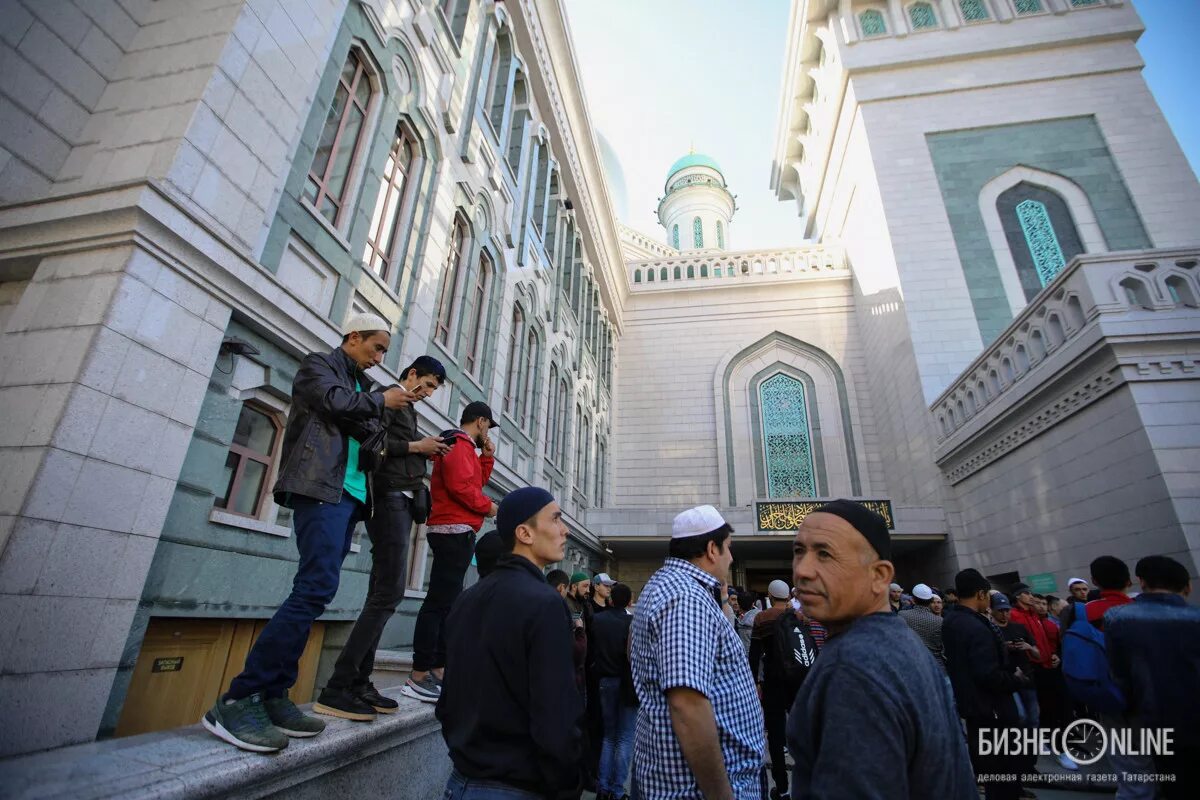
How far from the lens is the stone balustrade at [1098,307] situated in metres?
6.16

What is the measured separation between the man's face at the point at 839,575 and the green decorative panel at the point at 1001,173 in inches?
538

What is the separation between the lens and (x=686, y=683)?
163cm

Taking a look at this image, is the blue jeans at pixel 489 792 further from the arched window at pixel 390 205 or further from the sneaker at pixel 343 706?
the arched window at pixel 390 205

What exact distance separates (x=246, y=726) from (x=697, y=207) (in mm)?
28441

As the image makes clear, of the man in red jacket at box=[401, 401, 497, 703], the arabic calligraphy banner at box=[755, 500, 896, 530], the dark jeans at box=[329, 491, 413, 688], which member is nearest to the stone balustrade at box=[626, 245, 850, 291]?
the arabic calligraphy banner at box=[755, 500, 896, 530]

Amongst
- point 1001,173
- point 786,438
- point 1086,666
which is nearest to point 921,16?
point 1001,173

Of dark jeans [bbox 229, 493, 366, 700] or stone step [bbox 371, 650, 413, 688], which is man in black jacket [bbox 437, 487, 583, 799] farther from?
stone step [bbox 371, 650, 413, 688]

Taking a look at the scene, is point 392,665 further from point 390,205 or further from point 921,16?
point 921,16

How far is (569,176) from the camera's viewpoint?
14.3 metres

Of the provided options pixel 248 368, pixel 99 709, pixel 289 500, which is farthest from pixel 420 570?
pixel 289 500

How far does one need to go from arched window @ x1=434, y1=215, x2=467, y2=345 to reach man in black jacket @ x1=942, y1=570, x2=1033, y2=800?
20.1 ft

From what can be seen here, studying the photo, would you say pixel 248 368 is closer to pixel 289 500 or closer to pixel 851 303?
pixel 289 500

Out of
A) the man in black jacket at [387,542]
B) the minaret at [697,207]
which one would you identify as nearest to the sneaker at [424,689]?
the man in black jacket at [387,542]

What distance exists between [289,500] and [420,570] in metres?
4.35
